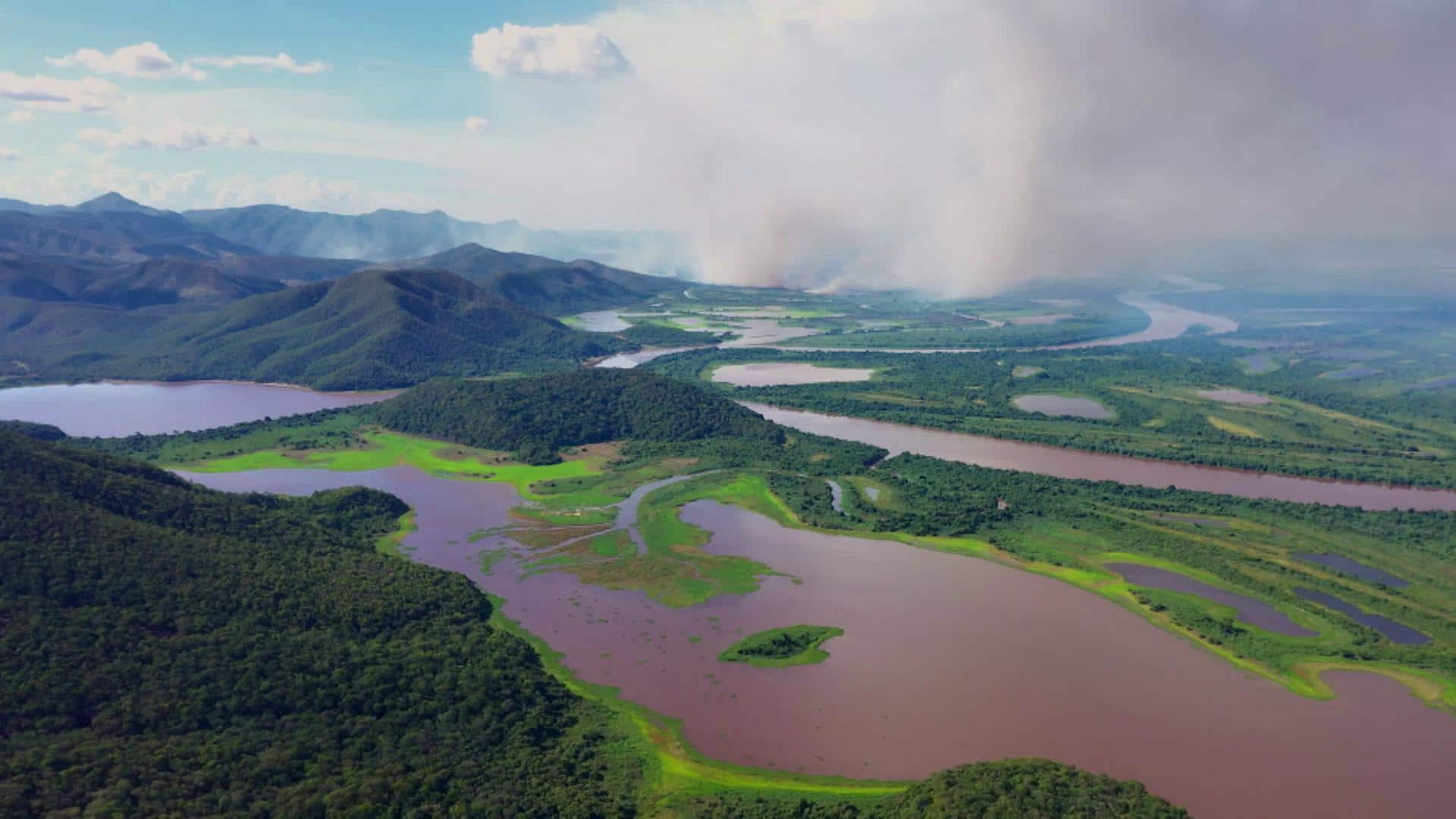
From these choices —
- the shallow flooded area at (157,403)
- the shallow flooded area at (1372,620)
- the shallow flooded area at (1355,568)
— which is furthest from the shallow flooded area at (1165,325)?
the shallow flooded area at (157,403)

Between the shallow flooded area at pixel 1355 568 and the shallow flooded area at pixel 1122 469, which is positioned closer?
the shallow flooded area at pixel 1355 568

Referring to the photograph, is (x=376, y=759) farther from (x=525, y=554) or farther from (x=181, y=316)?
(x=181, y=316)

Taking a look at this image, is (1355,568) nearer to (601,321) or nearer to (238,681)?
(238,681)

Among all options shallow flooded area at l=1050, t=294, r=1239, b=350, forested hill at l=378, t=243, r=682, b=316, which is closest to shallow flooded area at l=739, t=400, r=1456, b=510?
shallow flooded area at l=1050, t=294, r=1239, b=350

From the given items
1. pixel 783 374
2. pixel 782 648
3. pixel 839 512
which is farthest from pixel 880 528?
pixel 783 374

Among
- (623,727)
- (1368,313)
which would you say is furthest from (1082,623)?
(1368,313)

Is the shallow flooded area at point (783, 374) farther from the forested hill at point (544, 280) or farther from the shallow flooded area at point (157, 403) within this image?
the forested hill at point (544, 280)
